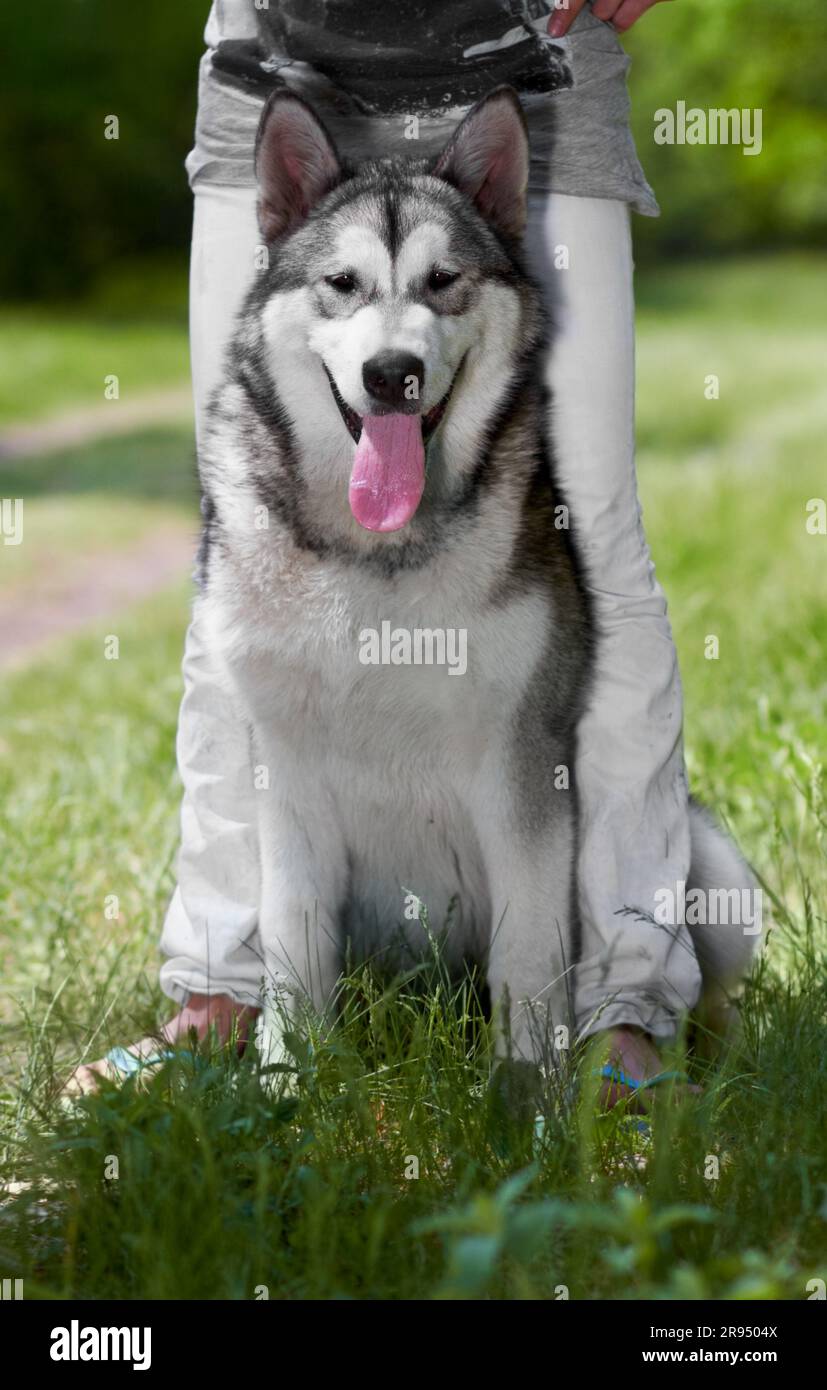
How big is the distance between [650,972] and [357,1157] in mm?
775

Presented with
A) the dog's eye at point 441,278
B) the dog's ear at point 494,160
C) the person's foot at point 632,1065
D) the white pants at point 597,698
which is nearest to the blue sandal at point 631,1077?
the person's foot at point 632,1065

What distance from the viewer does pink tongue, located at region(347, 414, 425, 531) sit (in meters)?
2.54

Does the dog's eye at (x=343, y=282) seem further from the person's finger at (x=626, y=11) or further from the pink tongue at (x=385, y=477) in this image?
the person's finger at (x=626, y=11)

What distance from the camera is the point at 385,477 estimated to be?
2551mm

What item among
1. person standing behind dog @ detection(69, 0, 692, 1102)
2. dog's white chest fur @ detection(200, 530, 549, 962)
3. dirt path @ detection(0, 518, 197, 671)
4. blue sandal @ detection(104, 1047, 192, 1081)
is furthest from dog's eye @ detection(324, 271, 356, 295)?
dirt path @ detection(0, 518, 197, 671)

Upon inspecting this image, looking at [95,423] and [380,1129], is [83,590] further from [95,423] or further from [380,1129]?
[380,1129]

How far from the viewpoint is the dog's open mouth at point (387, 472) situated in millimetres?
2535

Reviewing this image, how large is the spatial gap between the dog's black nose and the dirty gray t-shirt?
502mm

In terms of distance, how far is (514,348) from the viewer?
2.67 meters

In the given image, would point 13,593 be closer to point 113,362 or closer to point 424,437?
point 424,437

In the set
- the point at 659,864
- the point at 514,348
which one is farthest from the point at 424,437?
the point at 659,864
